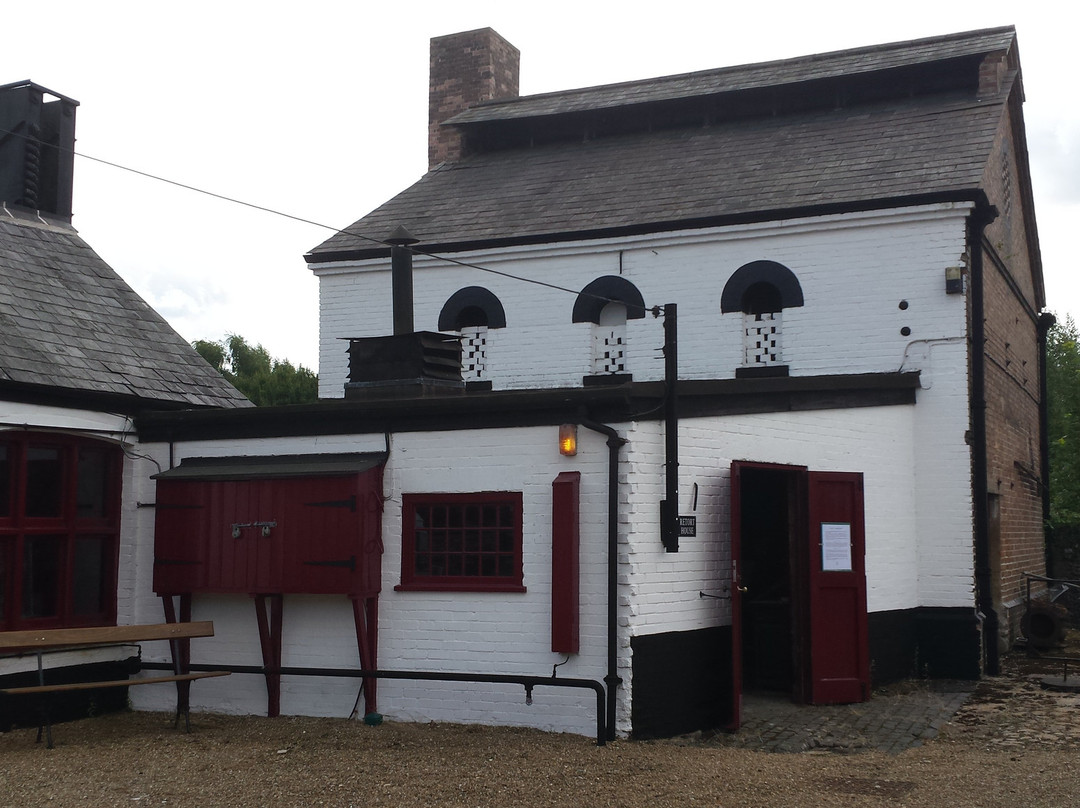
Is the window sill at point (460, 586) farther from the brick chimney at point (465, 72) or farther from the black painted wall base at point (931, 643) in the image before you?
the brick chimney at point (465, 72)

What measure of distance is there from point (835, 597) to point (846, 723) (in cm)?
141

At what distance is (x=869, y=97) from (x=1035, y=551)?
764cm

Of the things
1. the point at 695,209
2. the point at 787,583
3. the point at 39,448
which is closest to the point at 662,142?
the point at 695,209

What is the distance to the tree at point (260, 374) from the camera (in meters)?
43.2

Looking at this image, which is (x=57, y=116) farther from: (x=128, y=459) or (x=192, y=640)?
(x=192, y=640)

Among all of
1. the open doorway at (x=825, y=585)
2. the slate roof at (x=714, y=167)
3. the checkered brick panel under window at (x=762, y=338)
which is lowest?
the open doorway at (x=825, y=585)

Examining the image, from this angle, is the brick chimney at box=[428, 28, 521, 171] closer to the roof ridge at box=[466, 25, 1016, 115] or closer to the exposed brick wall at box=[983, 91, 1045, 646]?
the roof ridge at box=[466, 25, 1016, 115]

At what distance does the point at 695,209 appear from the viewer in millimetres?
16016

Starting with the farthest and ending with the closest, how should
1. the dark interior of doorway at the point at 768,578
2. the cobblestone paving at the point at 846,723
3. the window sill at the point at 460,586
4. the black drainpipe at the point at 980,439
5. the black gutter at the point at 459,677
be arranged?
the black drainpipe at the point at 980,439 → the dark interior of doorway at the point at 768,578 → the window sill at the point at 460,586 → the cobblestone paving at the point at 846,723 → the black gutter at the point at 459,677

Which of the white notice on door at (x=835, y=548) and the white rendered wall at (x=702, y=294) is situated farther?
the white rendered wall at (x=702, y=294)

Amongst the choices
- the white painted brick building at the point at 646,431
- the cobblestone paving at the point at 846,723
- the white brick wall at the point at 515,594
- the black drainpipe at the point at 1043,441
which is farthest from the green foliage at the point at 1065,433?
the white brick wall at the point at 515,594

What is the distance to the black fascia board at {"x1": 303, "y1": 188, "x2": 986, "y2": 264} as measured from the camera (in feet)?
46.6

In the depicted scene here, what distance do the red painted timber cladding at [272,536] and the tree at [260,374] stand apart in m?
29.2

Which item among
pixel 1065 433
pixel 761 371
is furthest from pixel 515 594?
pixel 1065 433
